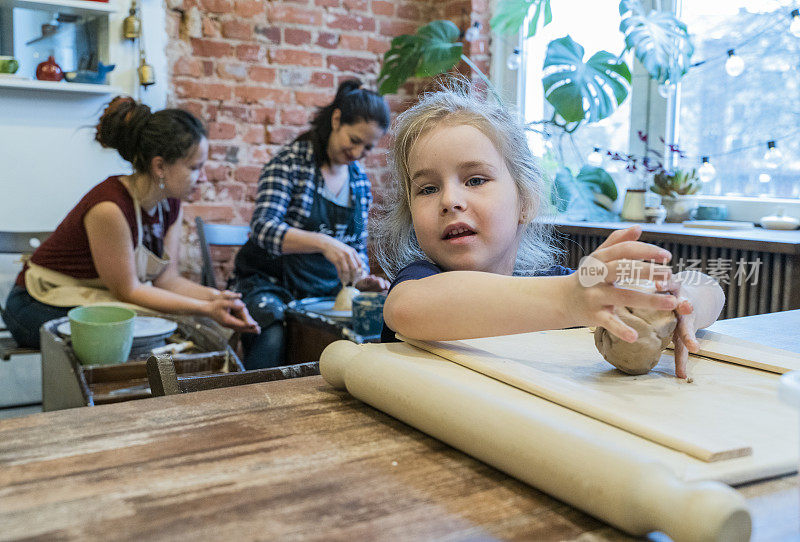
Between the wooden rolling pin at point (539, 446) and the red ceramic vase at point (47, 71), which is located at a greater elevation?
the red ceramic vase at point (47, 71)

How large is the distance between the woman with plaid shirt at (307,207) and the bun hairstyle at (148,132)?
1.30ft

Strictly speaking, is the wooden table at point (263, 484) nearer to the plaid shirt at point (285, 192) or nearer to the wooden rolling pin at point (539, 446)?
the wooden rolling pin at point (539, 446)

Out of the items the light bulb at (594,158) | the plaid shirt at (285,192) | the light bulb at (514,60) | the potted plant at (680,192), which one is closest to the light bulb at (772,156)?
the potted plant at (680,192)

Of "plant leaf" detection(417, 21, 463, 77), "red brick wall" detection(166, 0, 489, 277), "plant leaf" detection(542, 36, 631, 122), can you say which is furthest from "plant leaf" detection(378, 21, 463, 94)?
"plant leaf" detection(542, 36, 631, 122)

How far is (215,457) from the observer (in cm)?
51

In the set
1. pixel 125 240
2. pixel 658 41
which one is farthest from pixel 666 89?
pixel 125 240

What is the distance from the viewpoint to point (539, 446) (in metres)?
0.47

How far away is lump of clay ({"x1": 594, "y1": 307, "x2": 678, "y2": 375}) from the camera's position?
639 millimetres

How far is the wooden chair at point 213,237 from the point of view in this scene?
2.87 metres

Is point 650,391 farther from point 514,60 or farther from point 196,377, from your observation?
point 514,60

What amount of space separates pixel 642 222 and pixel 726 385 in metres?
2.10

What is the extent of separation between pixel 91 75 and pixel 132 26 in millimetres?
254

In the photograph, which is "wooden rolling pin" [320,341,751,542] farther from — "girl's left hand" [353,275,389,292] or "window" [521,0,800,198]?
"window" [521,0,800,198]

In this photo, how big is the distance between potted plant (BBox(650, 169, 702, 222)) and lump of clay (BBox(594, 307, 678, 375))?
6.79 feet
